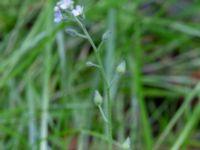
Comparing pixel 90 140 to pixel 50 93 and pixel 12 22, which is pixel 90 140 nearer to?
pixel 50 93

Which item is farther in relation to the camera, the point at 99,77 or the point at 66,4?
the point at 99,77

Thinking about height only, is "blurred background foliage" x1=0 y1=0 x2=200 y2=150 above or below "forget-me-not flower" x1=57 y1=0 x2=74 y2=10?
below

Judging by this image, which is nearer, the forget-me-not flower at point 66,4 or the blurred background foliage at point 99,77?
the forget-me-not flower at point 66,4

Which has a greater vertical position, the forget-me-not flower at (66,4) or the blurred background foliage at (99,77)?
the forget-me-not flower at (66,4)

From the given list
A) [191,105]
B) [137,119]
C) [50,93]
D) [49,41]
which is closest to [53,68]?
[50,93]

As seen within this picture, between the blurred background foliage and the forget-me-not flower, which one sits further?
the blurred background foliage

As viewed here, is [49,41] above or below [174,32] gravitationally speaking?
above

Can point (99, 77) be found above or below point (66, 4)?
below

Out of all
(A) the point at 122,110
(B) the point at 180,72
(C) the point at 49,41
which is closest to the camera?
(C) the point at 49,41
